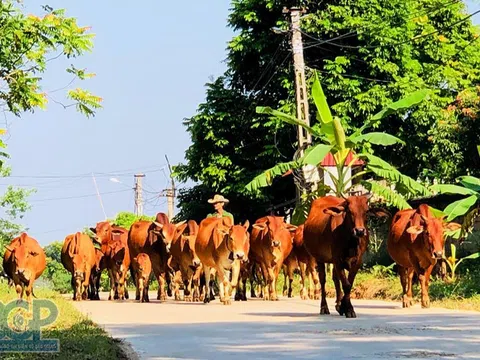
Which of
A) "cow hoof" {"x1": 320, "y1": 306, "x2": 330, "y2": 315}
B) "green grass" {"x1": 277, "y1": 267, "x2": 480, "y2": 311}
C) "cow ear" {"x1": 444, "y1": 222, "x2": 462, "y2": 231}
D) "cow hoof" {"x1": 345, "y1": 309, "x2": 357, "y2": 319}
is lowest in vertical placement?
"cow hoof" {"x1": 345, "y1": 309, "x2": 357, "y2": 319}

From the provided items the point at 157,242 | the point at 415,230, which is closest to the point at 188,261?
the point at 157,242

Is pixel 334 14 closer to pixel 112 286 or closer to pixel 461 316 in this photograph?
pixel 112 286

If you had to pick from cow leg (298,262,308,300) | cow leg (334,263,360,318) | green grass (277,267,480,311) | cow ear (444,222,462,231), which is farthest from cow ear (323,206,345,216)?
cow leg (298,262,308,300)

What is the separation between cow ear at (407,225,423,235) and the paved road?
1.34 metres

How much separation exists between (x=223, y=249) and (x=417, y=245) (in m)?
5.16

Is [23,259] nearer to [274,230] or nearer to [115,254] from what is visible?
[274,230]

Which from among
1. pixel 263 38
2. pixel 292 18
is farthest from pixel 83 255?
pixel 263 38

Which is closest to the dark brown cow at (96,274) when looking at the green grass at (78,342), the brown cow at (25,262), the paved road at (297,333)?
the brown cow at (25,262)

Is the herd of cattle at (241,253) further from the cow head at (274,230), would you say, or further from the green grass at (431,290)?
the green grass at (431,290)

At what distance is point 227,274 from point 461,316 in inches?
294

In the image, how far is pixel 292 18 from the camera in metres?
28.4

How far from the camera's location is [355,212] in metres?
14.3

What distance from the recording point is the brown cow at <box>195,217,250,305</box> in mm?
19969

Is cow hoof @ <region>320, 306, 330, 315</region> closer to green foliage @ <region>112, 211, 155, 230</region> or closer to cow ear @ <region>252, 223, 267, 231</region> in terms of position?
cow ear @ <region>252, 223, 267, 231</region>
